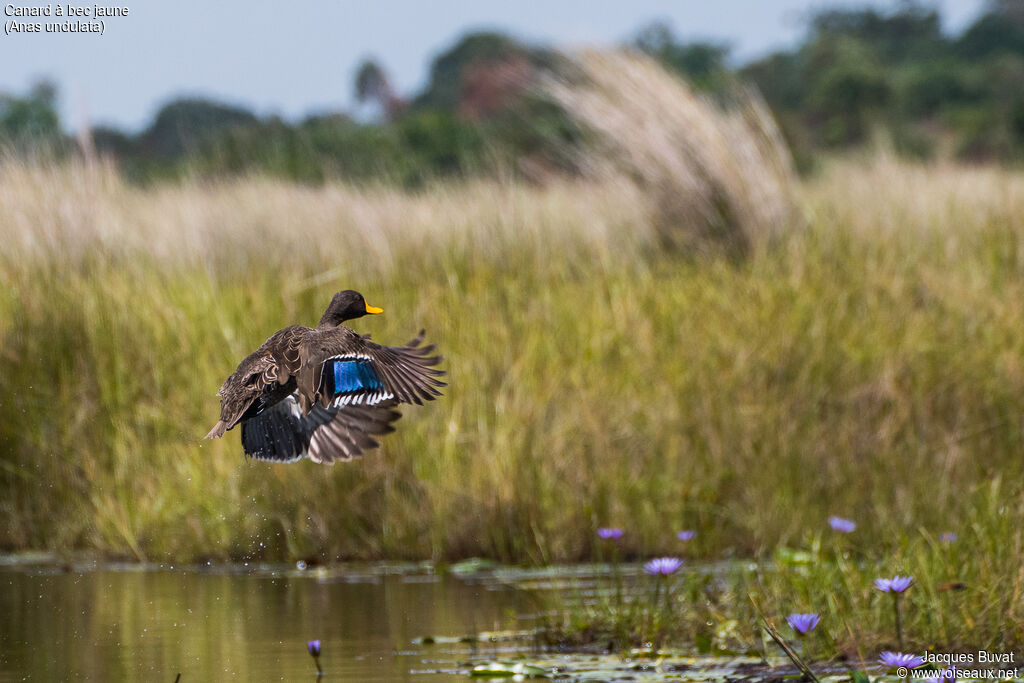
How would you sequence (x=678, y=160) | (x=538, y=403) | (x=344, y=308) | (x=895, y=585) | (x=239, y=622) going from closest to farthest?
1. (x=344, y=308)
2. (x=895, y=585)
3. (x=239, y=622)
4. (x=538, y=403)
5. (x=678, y=160)

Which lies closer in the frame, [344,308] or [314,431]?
[344,308]

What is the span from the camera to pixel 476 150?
25.9 meters

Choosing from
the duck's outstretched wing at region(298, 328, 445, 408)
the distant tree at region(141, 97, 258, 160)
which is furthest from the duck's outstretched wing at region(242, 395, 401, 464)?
the distant tree at region(141, 97, 258, 160)

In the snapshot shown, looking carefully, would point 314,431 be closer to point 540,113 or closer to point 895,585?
point 895,585

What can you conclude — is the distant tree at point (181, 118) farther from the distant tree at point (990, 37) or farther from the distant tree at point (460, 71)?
the distant tree at point (990, 37)

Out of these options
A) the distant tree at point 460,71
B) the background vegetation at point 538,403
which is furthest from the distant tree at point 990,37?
the background vegetation at point 538,403

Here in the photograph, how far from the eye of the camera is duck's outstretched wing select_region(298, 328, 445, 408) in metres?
2.47

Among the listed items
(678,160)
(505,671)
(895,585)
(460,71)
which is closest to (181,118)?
(460,71)

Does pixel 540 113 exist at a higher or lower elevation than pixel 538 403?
higher

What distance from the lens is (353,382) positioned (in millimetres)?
2537

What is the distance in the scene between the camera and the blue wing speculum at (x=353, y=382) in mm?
2488

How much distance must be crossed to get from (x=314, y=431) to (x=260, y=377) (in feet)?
0.87

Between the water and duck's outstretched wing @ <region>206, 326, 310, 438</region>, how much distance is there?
1661 mm

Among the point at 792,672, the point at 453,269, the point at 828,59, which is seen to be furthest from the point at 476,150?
the point at 828,59
